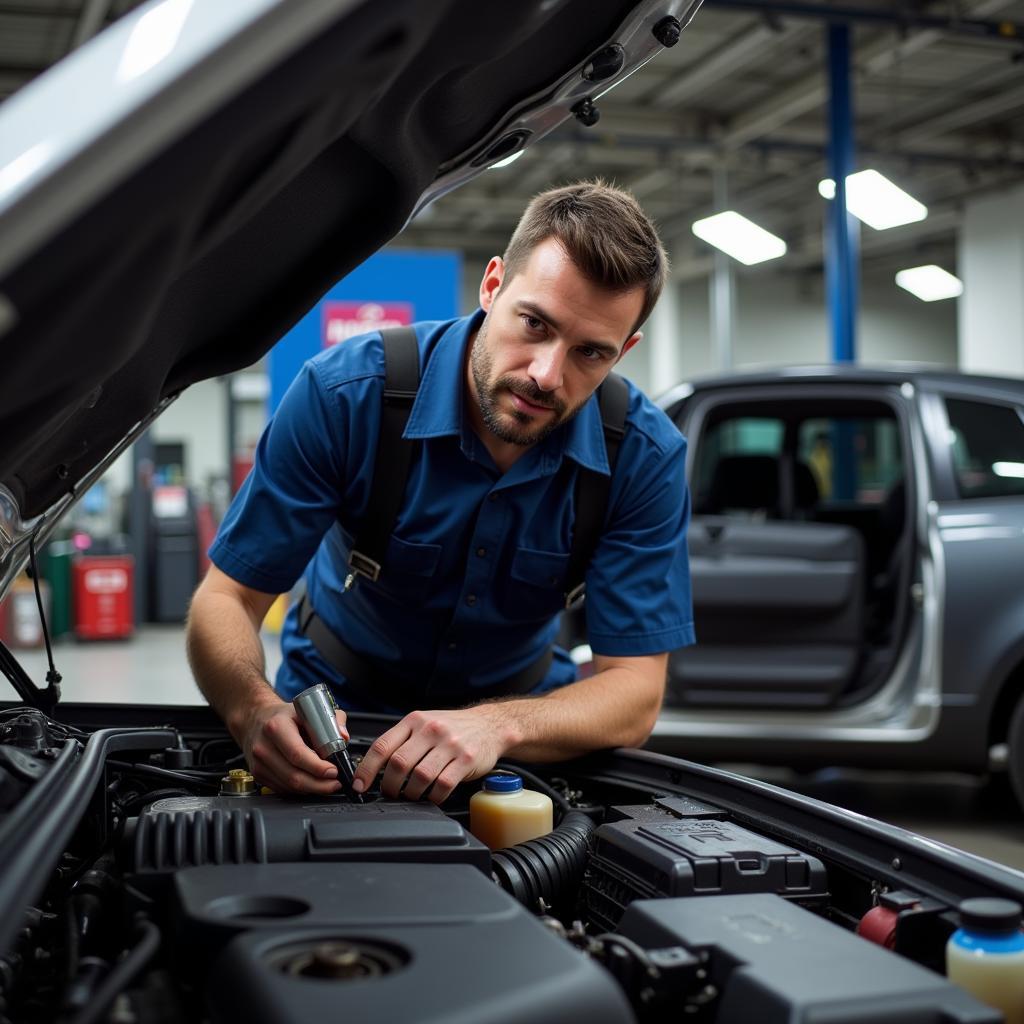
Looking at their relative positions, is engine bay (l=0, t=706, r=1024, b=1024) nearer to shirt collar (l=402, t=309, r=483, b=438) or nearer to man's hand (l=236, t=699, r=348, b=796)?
man's hand (l=236, t=699, r=348, b=796)

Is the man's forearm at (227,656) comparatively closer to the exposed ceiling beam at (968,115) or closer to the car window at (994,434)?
the car window at (994,434)

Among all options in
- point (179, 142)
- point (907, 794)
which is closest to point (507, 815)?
point (179, 142)

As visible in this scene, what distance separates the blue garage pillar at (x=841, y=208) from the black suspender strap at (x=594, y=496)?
595cm

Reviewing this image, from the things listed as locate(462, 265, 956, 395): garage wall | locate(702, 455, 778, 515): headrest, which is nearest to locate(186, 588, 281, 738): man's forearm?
locate(702, 455, 778, 515): headrest

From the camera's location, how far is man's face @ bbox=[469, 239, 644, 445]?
1.69 m

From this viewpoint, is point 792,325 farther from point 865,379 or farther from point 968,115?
point 865,379

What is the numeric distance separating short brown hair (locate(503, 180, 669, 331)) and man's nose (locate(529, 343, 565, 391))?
0.12 m

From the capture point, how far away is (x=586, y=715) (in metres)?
1.70

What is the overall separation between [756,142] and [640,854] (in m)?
11.4

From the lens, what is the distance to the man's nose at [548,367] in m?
1.70

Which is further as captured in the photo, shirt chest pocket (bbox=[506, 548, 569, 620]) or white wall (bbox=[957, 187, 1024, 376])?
white wall (bbox=[957, 187, 1024, 376])

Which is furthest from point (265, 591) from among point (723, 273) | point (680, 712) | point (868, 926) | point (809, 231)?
point (809, 231)

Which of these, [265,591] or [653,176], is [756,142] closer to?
[653,176]

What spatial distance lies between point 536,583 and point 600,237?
59cm
